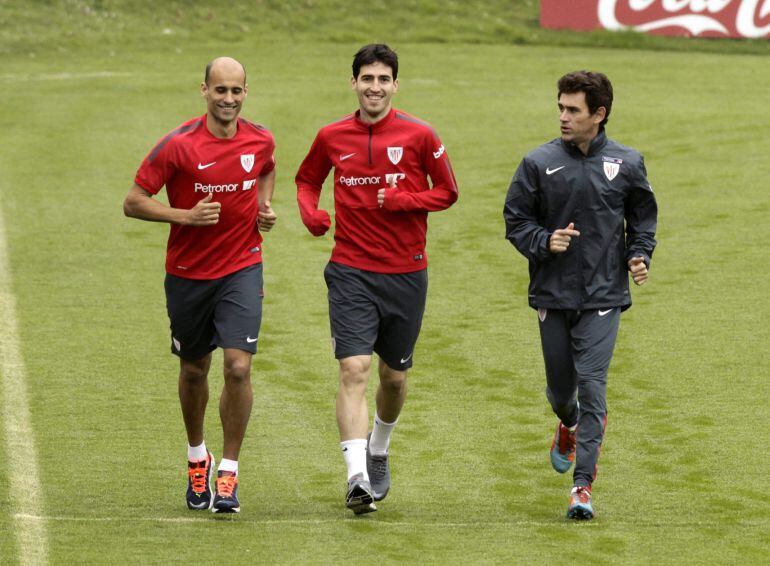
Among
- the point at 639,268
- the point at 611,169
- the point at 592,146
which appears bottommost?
the point at 639,268

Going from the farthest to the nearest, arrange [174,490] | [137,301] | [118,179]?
[118,179]
[137,301]
[174,490]

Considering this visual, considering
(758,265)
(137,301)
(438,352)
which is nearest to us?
(438,352)

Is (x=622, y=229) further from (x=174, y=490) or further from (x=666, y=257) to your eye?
(x=666, y=257)

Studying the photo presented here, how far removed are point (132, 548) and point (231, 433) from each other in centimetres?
92

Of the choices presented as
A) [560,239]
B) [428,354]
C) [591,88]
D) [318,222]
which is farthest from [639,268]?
[428,354]

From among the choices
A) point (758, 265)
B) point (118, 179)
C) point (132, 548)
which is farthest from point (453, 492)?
point (118, 179)

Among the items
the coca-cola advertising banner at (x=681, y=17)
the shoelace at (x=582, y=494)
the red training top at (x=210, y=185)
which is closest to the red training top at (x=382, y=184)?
the red training top at (x=210, y=185)

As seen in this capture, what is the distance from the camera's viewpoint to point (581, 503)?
26.0 ft

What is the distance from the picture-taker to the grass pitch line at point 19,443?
752 cm

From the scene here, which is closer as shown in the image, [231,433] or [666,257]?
[231,433]

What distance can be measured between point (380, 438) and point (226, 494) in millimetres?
967

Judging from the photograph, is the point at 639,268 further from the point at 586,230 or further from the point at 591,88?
the point at 591,88

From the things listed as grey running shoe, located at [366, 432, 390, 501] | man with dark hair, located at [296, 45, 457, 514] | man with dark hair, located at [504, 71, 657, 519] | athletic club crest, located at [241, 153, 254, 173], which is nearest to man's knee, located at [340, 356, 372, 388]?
man with dark hair, located at [296, 45, 457, 514]

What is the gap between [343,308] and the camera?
8133 millimetres
